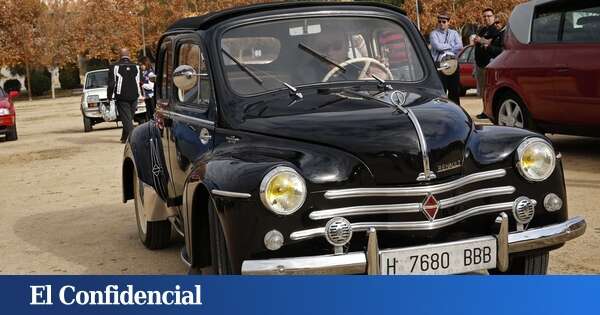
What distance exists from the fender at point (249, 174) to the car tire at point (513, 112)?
6.58m

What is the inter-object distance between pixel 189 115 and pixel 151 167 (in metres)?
1.07

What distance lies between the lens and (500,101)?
11.3m

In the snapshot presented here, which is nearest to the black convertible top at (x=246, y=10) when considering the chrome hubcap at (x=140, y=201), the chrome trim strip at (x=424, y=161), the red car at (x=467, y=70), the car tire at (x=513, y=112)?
the chrome trim strip at (x=424, y=161)

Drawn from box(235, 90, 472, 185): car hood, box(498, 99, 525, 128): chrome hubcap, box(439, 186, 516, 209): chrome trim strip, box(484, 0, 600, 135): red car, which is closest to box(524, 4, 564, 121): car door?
box(484, 0, 600, 135): red car

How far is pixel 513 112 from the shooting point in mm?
11055

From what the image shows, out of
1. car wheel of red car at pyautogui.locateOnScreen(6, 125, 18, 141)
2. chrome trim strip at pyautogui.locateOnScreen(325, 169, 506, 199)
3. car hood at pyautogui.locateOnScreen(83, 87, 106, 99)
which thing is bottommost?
car wheel of red car at pyautogui.locateOnScreen(6, 125, 18, 141)

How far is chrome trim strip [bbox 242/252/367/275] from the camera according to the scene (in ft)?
13.5

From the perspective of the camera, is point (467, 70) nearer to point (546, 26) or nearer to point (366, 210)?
point (546, 26)

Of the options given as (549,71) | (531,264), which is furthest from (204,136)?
(549,71)

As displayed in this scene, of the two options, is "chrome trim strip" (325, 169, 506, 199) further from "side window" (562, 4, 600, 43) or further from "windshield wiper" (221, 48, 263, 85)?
"side window" (562, 4, 600, 43)

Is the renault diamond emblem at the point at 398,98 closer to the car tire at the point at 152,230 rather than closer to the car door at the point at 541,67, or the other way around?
the car tire at the point at 152,230

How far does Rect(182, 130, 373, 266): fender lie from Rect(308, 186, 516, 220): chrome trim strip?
108 millimetres

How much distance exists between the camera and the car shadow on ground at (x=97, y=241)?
6539 millimetres

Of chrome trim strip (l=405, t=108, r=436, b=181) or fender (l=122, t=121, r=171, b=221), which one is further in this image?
fender (l=122, t=121, r=171, b=221)
